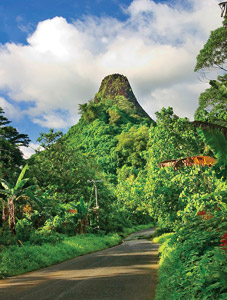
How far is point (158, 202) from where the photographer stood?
1828 cm

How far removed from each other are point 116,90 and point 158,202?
82.6 m

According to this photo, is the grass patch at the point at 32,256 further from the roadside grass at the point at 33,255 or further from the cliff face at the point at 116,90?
the cliff face at the point at 116,90

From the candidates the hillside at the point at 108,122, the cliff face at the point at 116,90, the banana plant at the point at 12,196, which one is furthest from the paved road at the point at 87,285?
Result: the cliff face at the point at 116,90

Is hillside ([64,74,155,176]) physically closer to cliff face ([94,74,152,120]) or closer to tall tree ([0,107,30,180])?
cliff face ([94,74,152,120])

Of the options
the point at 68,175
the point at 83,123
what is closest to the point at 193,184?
the point at 68,175

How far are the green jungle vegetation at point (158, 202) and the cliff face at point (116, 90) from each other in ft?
166

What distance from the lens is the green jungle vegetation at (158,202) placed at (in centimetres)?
666

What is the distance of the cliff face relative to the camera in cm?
9719

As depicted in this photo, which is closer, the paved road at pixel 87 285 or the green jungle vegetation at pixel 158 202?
the green jungle vegetation at pixel 158 202

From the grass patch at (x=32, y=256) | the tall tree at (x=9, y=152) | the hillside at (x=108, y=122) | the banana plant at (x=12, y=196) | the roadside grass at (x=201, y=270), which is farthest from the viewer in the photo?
the hillside at (x=108, y=122)

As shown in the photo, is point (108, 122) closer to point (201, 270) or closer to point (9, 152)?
point (9, 152)

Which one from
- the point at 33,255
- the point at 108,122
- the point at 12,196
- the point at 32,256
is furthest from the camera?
the point at 108,122

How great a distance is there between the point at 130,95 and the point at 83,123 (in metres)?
23.9

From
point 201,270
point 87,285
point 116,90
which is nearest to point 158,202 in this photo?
point 87,285
